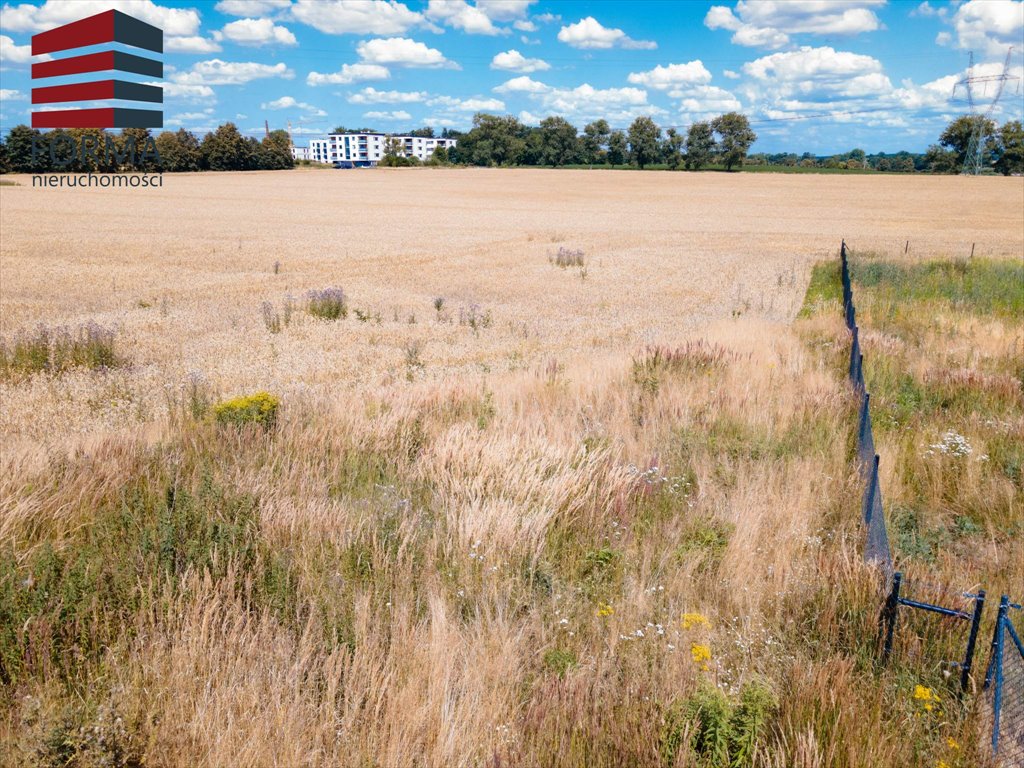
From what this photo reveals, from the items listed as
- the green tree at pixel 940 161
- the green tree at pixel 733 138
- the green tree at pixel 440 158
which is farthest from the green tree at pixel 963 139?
the green tree at pixel 440 158

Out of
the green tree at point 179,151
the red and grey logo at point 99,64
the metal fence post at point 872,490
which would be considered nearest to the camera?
the metal fence post at point 872,490

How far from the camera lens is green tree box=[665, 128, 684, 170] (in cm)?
13688

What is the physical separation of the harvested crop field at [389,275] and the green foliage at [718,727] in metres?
6.86

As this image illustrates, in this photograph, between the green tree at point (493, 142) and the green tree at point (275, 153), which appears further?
the green tree at point (493, 142)

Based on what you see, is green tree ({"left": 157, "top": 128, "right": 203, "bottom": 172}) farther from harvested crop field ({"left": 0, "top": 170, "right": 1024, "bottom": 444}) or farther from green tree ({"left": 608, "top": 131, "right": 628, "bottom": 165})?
green tree ({"left": 608, "top": 131, "right": 628, "bottom": 165})

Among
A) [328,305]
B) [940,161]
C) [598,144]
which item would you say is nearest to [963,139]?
[940,161]

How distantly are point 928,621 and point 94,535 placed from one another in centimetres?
493

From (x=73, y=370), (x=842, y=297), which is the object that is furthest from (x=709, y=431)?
(x=842, y=297)

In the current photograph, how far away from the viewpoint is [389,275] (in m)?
27.3

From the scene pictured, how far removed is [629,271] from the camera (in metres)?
28.3

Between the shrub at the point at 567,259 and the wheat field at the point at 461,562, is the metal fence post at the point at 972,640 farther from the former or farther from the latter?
the shrub at the point at 567,259

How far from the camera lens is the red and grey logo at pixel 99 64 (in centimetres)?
5816

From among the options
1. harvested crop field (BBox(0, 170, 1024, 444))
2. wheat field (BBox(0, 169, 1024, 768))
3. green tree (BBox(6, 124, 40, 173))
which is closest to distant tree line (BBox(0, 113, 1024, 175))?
green tree (BBox(6, 124, 40, 173))

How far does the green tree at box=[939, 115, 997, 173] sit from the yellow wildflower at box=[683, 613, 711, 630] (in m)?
151
